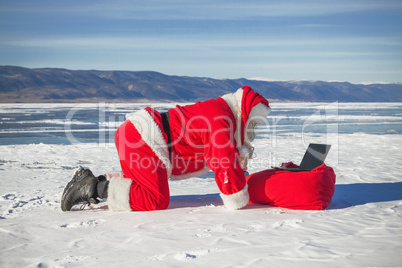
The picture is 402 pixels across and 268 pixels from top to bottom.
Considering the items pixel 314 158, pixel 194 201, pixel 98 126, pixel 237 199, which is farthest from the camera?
pixel 98 126

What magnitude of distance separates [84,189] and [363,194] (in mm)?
2500

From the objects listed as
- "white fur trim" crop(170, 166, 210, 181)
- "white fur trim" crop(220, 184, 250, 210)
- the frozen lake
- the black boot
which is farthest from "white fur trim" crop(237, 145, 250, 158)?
the frozen lake

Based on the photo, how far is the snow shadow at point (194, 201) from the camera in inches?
130

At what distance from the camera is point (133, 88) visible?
146125 millimetres

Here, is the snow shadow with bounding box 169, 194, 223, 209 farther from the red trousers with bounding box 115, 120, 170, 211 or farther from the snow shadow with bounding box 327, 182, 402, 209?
the snow shadow with bounding box 327, 182, 402, 209

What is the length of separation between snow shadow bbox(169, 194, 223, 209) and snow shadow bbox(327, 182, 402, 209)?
0.98 m

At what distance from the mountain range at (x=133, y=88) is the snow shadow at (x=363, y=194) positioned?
3928 inches

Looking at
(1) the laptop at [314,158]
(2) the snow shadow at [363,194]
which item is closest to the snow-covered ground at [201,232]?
Result: (2) the snow shadow at [363,194]

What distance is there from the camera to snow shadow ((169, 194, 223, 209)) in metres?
3.30

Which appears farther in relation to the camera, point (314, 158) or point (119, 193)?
point (314, 158)

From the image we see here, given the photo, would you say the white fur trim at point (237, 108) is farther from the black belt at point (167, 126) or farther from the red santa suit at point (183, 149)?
the black belt at point (167, 126)

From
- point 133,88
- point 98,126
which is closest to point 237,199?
point 98,126

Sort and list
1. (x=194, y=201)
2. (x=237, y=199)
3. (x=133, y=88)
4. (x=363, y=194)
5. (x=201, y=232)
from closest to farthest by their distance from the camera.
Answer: (x=201, y=232)
(x=237, y=199)
(x=194, y=201)
(x=363, y=194)
(x=133, y=88)

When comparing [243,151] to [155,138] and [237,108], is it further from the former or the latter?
[155,138]
